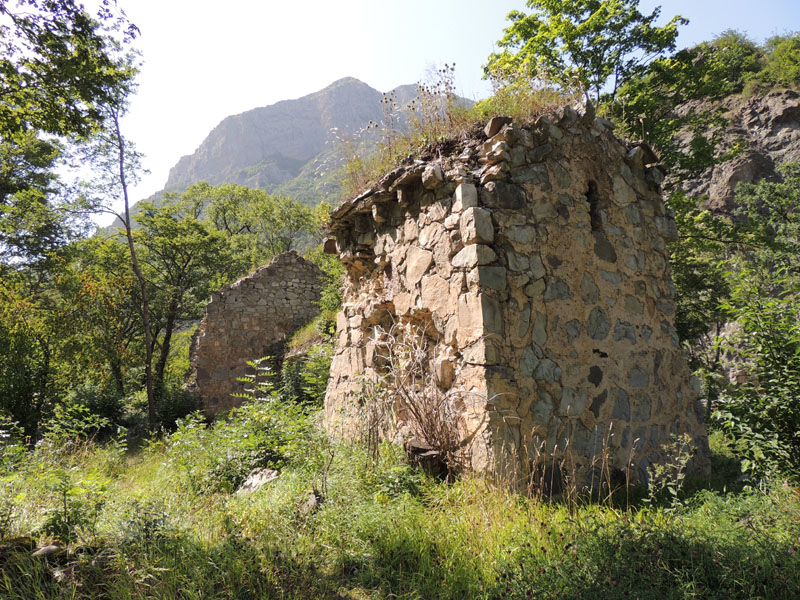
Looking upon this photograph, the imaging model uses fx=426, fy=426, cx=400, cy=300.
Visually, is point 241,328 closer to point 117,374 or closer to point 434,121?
point 117,374

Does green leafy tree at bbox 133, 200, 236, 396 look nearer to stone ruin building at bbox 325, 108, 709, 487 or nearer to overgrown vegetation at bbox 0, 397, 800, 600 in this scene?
stone ruin building at bbox 325, 108, 709, 487

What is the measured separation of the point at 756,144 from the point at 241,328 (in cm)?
2204

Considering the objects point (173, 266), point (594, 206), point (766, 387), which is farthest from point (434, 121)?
point (173, 266)

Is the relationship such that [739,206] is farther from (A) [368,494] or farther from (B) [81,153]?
(B) [81,153]

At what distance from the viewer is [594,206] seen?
4.46 meters

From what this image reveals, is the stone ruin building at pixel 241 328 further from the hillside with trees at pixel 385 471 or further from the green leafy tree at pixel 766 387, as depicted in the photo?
the green leafy tree at pixel 766 387

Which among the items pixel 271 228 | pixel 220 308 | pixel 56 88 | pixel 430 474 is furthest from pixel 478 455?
pixel 271 228

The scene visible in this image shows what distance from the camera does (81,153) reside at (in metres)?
10.5

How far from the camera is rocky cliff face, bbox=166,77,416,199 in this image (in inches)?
4400

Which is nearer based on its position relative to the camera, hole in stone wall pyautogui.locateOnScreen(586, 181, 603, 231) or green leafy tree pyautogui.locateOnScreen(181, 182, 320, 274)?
hole in stone wall pyautogui.locateOnScreen(586, 181, 603, 231)

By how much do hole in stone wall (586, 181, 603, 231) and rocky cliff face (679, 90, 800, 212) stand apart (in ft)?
51.2

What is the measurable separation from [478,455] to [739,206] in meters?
18.9

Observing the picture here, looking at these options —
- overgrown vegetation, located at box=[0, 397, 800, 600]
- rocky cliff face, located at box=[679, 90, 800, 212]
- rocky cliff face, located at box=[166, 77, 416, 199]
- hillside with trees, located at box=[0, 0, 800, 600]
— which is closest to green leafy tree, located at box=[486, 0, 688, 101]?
hillside with trees, located at box=[0, 0, 800, 600]

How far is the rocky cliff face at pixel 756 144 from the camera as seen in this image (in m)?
17.3
